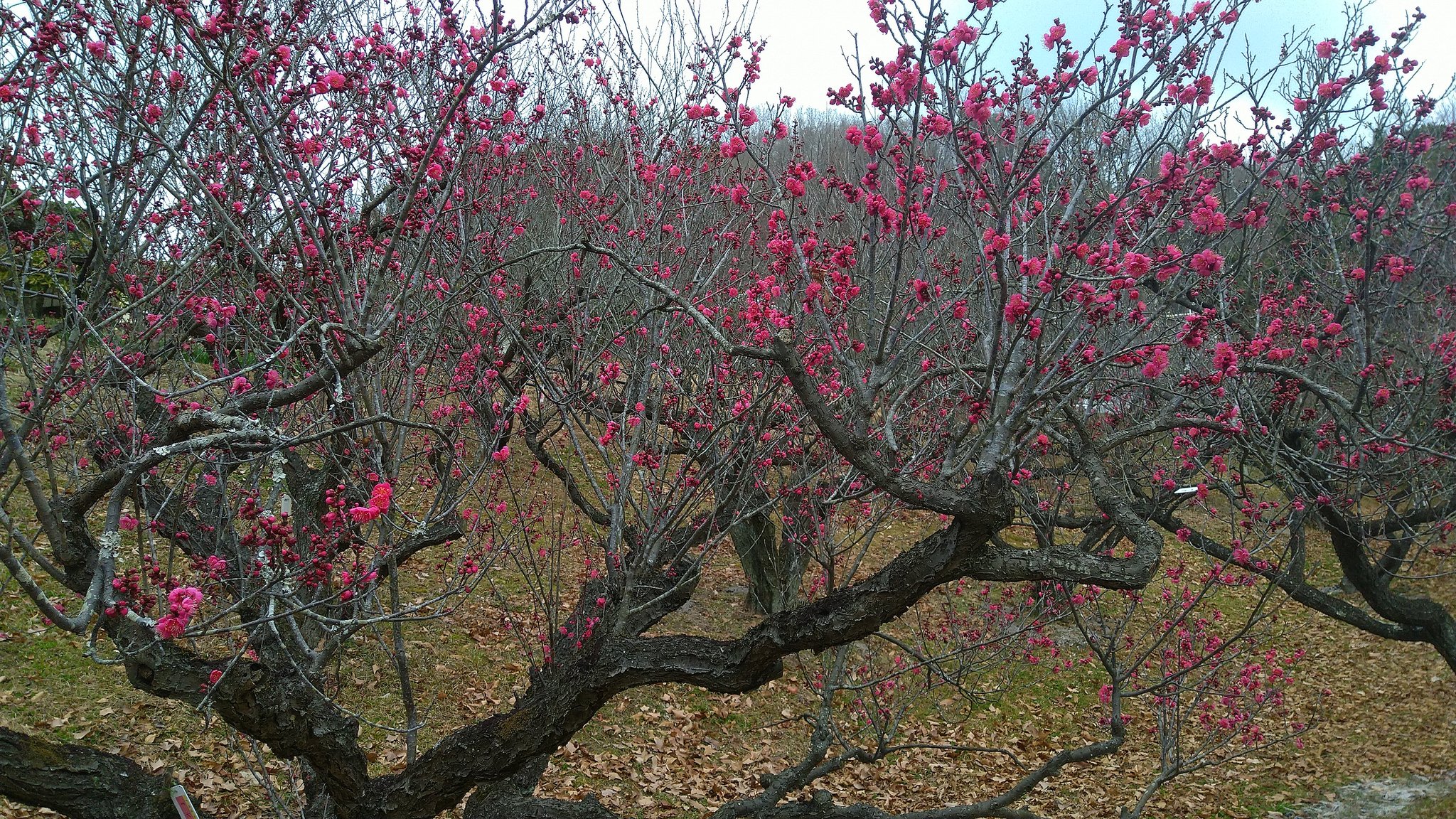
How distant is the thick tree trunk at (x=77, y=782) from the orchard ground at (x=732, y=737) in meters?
1.92

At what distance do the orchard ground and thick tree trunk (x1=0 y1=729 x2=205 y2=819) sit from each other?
192 centimetres

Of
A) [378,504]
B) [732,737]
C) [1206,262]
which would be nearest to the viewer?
[378,504]

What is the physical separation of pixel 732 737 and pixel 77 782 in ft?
18.0

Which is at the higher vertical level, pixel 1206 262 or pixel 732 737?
pixel 1206 262

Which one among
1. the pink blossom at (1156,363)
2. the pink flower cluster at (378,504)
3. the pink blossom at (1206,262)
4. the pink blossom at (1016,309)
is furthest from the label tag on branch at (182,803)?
the pink blossom at (1206,262)

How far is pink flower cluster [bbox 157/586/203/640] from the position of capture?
2102 millimetres

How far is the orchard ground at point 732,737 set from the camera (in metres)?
5.95

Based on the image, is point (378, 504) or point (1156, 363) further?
point (1156, 363)

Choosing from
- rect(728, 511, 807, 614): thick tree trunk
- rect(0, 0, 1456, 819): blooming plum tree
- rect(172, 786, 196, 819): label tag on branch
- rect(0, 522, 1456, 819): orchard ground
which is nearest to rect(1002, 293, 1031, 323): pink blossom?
rect(0, 0, 1456, 819): blooming plum tree

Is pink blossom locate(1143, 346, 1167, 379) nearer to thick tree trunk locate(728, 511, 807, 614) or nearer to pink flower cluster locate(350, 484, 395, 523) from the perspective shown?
pink flower cluster locate(350, 484, 395, 523)

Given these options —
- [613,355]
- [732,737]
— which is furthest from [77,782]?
[732,737]

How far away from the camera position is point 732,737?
794 centimetres

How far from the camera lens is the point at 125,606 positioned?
236 centimetres

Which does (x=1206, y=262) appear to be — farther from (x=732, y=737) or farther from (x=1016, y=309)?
(x=732, y=737)
